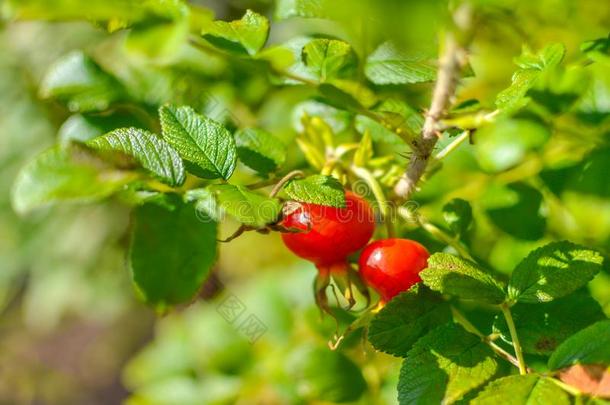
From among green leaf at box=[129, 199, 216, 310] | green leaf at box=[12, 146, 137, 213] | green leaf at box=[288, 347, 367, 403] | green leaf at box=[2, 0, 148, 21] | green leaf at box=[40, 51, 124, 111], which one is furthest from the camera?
green leaf at box=[288, 347, 367, 403]

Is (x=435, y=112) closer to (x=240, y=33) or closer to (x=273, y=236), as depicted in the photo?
(x=240, y=33)

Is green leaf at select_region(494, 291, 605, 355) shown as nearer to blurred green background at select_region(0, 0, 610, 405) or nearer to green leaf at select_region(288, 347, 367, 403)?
blurred green background at select_region(0, 0, 610, 405)

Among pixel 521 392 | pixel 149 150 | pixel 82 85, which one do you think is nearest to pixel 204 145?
pixel 149 150

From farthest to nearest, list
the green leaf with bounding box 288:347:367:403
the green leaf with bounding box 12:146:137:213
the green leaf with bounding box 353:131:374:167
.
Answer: the green leaf with bounding box 288:347:367:403 → the green leaf with bounding box 353:131:374:167 → the green leaf with bounding box 12:146:137:213

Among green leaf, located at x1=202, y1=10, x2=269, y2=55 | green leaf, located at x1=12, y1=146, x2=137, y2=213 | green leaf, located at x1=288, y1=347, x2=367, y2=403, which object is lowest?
green leaf, located at x1=288, y1=347, x2=367, y2=403

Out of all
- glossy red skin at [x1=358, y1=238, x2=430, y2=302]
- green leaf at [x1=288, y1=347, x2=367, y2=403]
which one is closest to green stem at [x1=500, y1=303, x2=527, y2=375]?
glossy red skin at [x1=358, y1=238, x2=430, y2=302]

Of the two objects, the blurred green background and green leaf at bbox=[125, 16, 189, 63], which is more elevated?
green leaf at bbox=[125, 16, 189, 63]

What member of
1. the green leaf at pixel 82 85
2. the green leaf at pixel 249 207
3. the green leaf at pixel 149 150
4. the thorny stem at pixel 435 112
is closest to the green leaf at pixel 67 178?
the green leaf at pixel 149 150
